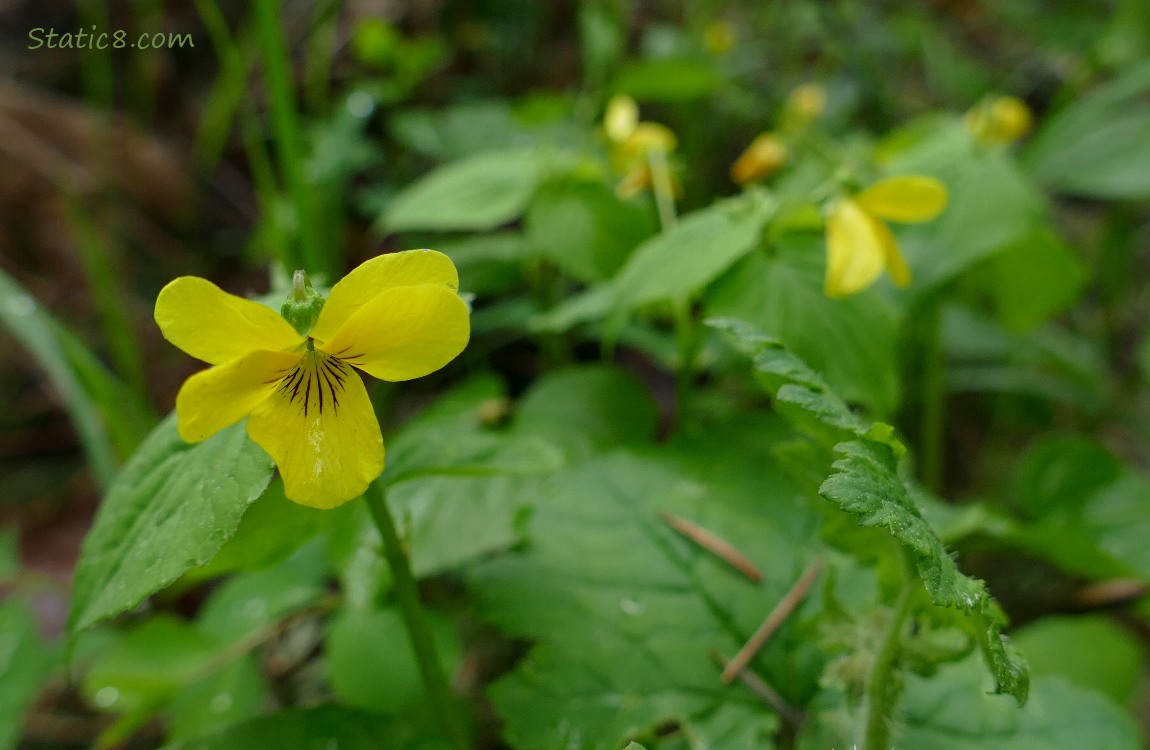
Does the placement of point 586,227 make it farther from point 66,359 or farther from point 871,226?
point 66,359

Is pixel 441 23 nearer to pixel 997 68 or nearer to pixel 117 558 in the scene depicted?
pixel 997 68

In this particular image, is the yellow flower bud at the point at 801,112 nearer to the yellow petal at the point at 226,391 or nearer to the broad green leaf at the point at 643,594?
the broad green leaf at the point at 643,594

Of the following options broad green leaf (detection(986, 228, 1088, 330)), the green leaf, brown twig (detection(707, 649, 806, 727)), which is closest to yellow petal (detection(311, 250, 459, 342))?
the green leaf

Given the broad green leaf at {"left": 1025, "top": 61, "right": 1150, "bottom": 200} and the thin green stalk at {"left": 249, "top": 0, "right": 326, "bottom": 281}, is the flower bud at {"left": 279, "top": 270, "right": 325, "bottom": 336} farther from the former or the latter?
the broad green leaf at {"left": 1025, "top": 61, "right": 1150, "bottom": 200}

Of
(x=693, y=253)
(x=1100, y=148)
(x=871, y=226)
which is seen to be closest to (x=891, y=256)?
(x=871, y=226)

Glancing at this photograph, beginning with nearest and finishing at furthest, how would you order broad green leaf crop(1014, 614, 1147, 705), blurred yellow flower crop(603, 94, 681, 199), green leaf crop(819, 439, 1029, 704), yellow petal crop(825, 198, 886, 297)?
1. green leaf crop(819, 439, 1029, 704)
2. yellow petal crop(825, 198, 886, 297)
3. broad green leaf crop(1014, 614, 1147, 705)
4. blurred yellow flower crop(603, 94, 681, 199)
